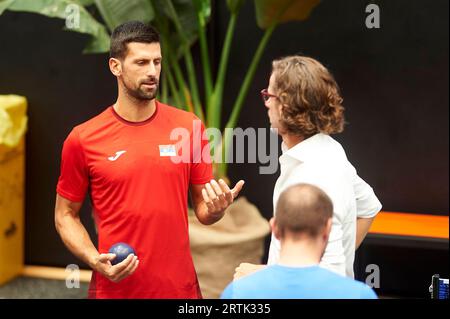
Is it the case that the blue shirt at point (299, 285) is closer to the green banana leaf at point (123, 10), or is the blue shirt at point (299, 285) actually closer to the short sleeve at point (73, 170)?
the short sleeve at point (73, 170)

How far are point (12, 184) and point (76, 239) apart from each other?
262 centimetres

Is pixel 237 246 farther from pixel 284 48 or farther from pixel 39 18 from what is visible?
pixel 39 18

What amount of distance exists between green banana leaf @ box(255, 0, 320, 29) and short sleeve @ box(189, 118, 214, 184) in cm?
179

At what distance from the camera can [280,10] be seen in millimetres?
4727

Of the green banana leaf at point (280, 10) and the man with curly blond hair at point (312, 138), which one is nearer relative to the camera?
the man with curly blond hair at point (312, 138)

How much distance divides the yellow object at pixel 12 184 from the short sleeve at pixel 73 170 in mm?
2336

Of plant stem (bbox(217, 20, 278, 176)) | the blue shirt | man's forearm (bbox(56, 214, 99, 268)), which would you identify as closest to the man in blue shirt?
the blue shirt

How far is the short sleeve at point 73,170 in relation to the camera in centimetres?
298

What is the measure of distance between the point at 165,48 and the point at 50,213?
4.63 ft

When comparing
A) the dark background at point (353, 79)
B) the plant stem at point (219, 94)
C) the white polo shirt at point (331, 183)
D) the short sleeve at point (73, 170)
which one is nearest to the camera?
the white polo shirt at point (331, 183)

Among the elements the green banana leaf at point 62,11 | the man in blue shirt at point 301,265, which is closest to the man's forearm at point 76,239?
the man in blue shirt at point 301,265

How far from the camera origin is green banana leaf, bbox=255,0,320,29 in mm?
4688

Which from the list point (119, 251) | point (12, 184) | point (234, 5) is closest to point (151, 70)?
point (119, 251)

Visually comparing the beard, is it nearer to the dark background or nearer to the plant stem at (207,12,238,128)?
the plant stem at (207,12,238,128)
